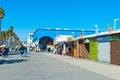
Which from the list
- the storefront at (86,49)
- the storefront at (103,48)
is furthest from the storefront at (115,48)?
the storefront at (86,49)

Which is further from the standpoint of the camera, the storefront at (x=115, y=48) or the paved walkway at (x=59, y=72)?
the storefront at (x=115, y=48)

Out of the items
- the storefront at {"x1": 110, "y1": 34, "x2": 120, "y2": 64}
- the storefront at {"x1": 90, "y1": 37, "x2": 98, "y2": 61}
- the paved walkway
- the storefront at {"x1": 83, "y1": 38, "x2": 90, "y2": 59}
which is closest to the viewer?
the paved walkway

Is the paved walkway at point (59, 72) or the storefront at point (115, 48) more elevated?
the storefront at point (115, 48)

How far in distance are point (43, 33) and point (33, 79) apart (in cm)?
8705

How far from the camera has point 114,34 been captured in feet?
95.0

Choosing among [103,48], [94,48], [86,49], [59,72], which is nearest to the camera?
[59,72]

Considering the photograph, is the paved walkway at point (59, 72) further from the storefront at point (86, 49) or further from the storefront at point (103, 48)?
the storefront at point (86, 49)

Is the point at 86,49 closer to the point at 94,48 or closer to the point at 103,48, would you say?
the point at 94,48

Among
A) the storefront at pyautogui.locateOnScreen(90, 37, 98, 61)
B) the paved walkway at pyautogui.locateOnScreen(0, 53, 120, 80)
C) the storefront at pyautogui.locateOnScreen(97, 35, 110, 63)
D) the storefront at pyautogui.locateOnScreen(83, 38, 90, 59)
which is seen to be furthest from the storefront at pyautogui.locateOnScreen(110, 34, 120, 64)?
the storefront at pyautogui.locateOnScreen(83, 38, 90, 59)

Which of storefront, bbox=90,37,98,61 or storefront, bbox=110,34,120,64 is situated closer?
storefront, bbox=110,34,120,64

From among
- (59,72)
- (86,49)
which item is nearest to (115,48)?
(59,72)

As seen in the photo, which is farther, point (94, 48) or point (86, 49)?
point (86, 49)

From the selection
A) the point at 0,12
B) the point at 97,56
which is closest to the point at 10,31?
the point at 0,12

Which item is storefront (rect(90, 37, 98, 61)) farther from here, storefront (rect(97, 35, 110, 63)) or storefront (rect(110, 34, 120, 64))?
storefront (rect(110, 34, 120, 64))
